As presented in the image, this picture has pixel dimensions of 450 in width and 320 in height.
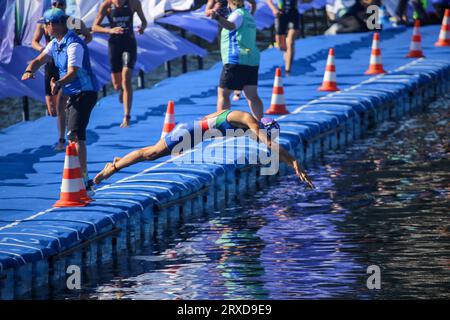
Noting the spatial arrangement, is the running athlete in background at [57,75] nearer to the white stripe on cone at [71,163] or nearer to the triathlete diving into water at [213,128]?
the triathlete diving into water at [213,128]

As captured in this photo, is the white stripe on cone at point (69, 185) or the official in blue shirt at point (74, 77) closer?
the white stripe on cone at point (69, 185)

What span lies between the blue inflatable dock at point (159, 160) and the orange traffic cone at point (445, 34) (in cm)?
106

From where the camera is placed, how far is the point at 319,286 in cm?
1293

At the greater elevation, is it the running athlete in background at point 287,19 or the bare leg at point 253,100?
the running athlete in background at point 287,19

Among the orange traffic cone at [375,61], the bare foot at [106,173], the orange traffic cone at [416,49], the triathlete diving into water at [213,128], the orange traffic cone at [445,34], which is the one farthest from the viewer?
the orange traffic cone at [445,34]

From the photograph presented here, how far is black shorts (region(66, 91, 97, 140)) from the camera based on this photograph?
51.5 ft

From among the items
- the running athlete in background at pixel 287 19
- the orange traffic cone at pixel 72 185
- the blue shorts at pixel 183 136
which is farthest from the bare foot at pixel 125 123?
the orange traffic cone at pixel 72 185

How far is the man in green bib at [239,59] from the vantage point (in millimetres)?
18828

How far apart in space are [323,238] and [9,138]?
20.0ft

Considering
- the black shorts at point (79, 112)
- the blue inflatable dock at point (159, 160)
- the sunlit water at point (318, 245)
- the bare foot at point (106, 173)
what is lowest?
the sunlit water at point (318, 245)

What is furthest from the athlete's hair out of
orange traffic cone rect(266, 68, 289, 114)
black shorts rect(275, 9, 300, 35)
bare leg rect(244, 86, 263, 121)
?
black shorts rect(275, 9, 300, 35)
